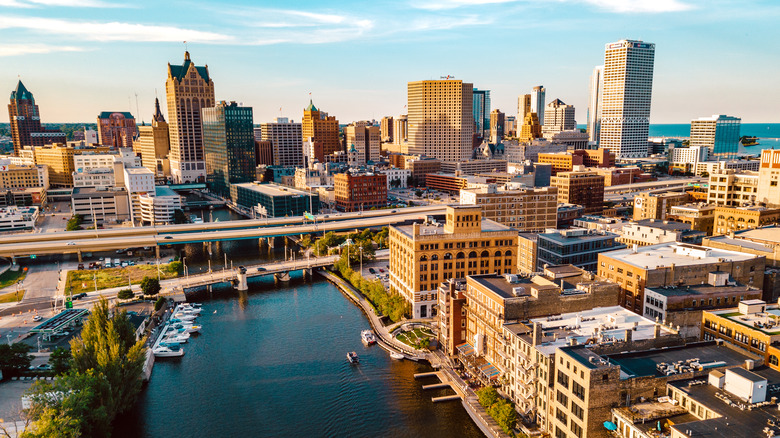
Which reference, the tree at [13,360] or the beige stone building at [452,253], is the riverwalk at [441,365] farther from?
the tree at [13,360]

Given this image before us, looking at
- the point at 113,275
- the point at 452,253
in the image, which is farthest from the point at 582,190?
the point at 113,275

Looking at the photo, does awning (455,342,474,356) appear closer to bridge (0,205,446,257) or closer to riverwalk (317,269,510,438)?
→ riverwalk (317,269,510,438)

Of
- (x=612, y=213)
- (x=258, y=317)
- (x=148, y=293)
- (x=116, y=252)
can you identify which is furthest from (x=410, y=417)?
(x=612, y=213)

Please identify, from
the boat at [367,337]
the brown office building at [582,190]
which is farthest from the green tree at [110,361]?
the brown office building at [582,190]

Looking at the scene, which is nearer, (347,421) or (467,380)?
(347,421)

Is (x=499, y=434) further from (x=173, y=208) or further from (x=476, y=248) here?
(x=173, y=208)

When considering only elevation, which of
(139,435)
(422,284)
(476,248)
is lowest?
(139,435)

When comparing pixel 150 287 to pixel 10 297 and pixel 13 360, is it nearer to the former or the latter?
pixel 10 297

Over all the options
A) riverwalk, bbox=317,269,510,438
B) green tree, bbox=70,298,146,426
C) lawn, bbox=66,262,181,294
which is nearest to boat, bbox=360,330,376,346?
riverwalk, bbox=317,269,510,438

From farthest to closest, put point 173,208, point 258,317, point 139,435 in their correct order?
A: 1. point 173,208
2. point 258,317
3. point 139,435
